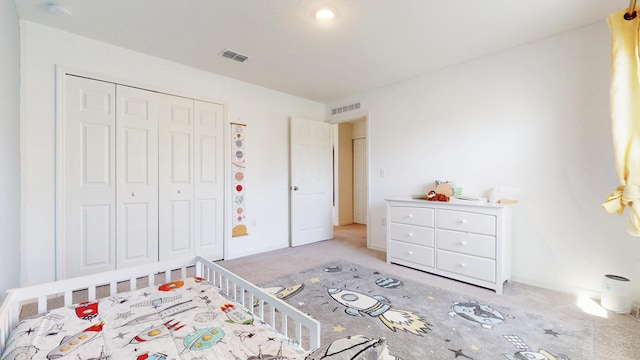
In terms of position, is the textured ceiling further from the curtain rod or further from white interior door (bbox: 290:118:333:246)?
white interior door (bbox: 290:118:333:246)

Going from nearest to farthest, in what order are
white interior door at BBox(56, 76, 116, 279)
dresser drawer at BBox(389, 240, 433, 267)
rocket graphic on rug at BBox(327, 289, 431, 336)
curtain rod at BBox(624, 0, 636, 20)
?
curtain rod at BBox(624, 0, 636, 20), rocket graphic on rug at BBox(327, 289, 431, 336), white interior door at BBox(56, 76, 116, 279), dresser drawer at BBox(389, 240, 433, 267)

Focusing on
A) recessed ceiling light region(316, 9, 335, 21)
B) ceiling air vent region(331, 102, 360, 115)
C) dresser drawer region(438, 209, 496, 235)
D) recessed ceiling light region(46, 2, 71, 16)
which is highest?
recessed ceiling light region(46, 2, 71, 16)

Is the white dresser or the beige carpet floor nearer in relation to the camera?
the beige carpet floor

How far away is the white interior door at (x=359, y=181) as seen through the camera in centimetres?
638

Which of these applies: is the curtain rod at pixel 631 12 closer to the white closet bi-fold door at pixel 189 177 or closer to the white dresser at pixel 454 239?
the white dresser at pixel 454 239

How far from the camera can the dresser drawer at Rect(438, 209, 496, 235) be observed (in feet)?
8.34

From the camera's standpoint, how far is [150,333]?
3.64ft

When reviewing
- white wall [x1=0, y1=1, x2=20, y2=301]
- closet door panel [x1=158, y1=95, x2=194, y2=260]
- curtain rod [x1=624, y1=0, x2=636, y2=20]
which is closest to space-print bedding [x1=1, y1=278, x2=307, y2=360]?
white wall [x1=0, y1=1, x2=20, y2=301]

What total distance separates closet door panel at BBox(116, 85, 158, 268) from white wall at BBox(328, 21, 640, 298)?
128 inches

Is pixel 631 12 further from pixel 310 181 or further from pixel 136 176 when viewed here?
pixel 136 176

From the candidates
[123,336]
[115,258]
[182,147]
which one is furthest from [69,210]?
[123,336]

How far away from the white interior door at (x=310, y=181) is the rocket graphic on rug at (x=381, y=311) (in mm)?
1892

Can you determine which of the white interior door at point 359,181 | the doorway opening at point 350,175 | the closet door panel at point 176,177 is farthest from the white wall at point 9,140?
the white interior door at point 359,181

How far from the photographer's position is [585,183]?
7.86 feet
